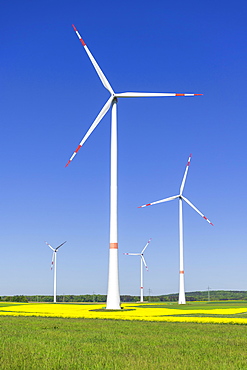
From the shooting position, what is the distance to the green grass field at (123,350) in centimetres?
1781

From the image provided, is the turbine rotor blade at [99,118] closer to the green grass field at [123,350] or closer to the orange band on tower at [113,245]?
the orange band on tower at [113,245]

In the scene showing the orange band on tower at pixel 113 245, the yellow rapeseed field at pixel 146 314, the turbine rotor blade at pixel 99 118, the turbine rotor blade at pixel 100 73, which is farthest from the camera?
the turbine rotor blade at pixel 100 73

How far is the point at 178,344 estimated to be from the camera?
24.9 m

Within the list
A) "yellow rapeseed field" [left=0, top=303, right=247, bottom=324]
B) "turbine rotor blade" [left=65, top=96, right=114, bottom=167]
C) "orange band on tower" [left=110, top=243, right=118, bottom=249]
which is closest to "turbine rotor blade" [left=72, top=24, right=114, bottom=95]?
"turbine rotor blade" [left=65, top=96, right=114, bottom=167]

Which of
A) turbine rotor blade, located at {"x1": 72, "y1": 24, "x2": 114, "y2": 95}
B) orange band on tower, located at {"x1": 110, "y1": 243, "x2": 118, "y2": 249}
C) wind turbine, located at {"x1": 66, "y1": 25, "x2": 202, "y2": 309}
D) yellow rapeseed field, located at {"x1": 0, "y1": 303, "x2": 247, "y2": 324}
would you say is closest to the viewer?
yellow rapeseed field, located at {"x1": 0, "y1": 303, "x2": 247, "y2": 324}

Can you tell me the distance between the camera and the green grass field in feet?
58.4

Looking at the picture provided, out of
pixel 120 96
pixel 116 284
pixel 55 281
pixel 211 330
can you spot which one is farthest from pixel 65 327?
pixel 55 281

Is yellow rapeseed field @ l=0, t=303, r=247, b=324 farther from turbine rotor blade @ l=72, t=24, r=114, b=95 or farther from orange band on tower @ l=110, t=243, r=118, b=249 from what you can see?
turbine rotor blade @ l=72, t=24, r=114, b=95

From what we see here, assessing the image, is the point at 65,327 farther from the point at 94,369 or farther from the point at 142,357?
the point at 94,369

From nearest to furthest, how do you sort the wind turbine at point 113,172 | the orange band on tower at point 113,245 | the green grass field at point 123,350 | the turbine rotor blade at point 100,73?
1. the green grass field at point 123,350
2. the wind turbine at point 113,172
3. the orange band on tower at point 113,245
4. the turbine rotor blade at point 100,73

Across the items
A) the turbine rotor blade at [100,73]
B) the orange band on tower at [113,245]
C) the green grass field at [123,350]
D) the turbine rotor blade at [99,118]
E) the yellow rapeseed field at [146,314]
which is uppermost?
the turbine rotor blade at [100,73]

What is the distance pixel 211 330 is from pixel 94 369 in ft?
59.8

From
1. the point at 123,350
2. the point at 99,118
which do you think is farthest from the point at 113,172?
the point at 123,350

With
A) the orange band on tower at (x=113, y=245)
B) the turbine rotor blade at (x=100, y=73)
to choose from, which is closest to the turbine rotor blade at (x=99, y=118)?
the turbine rotor blade at (x=100, y=73)
